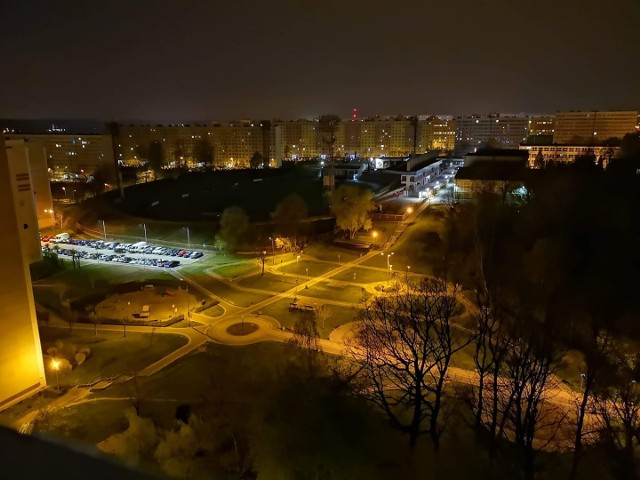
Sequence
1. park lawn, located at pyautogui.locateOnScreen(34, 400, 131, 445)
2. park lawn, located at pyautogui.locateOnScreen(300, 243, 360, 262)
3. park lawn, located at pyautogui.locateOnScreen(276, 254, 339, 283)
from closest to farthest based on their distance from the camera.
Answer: park lawn, located at pyautogui.locateOnScreen(34, 400, 131, 445), park lawn, located at pyautogui.locateOnScreen(276, 254, 339, 283), park lawn, located at pyautogui.locateOnScreen(300, 243, 360, 262)

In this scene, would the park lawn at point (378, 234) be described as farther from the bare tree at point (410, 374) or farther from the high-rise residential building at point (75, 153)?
the high-rise residential building at point (75, 153)

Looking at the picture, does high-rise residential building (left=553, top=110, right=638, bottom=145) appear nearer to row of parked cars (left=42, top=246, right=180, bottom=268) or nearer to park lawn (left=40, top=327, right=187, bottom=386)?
row of parked cars (left=42, top=246, right=180, bottom=268)

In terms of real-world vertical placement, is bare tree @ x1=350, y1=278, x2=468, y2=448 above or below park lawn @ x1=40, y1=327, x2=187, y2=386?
above

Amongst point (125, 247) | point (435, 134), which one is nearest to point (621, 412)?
point (125, 247)

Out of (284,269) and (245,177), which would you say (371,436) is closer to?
(284,269)

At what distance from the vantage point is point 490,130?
70000 mm

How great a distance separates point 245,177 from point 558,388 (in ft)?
125

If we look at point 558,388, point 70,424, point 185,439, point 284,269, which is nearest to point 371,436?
point 185,439

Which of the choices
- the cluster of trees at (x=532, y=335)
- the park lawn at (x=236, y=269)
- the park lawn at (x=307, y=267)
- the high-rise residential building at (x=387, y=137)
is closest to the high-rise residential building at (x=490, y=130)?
the high-rise residential building at (x=387, y=137)

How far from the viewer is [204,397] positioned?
898 cm

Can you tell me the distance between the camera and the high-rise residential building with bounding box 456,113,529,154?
223 feet

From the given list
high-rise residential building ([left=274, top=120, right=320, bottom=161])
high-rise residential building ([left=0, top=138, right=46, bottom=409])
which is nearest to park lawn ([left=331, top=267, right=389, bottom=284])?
high-rise residential building ([left=0, top=138, right=46, bottom=409])

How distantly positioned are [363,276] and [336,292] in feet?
6.65

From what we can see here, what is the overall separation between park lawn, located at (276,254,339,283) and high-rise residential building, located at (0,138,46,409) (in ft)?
31.5
